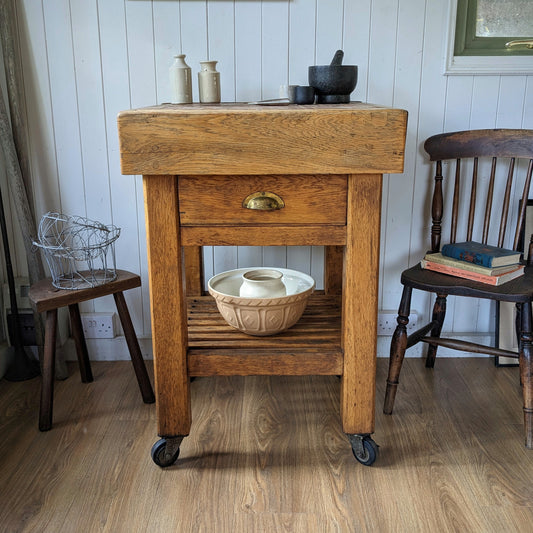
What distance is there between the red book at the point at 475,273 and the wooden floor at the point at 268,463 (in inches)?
18.3

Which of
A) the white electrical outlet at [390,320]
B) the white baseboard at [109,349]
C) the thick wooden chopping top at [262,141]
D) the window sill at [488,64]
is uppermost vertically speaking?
the window sill at [488,64]

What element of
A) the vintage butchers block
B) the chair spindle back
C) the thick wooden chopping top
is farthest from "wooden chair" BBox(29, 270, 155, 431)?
the chair spindle back

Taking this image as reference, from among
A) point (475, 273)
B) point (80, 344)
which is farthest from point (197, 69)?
point (475, 273)

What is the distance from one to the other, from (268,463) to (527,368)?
2.64 ft

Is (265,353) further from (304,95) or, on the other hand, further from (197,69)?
(197,69)

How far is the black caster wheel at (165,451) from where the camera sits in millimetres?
1631

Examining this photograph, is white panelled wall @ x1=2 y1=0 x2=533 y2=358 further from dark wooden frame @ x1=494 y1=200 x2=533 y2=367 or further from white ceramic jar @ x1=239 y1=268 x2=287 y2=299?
white ceramic jar @ x1=239 y1=268 x2=287 y2=299

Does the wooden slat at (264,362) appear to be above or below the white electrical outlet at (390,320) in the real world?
above

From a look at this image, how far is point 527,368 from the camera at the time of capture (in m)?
1.71

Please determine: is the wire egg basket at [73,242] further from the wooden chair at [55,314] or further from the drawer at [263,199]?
the drawer at [263,199]

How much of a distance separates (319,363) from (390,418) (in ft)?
1.48

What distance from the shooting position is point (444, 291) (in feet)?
5.76

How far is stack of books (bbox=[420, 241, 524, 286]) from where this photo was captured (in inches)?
70.0

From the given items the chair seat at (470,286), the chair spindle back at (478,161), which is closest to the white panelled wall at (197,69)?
the chair spindle back at (478,161)
